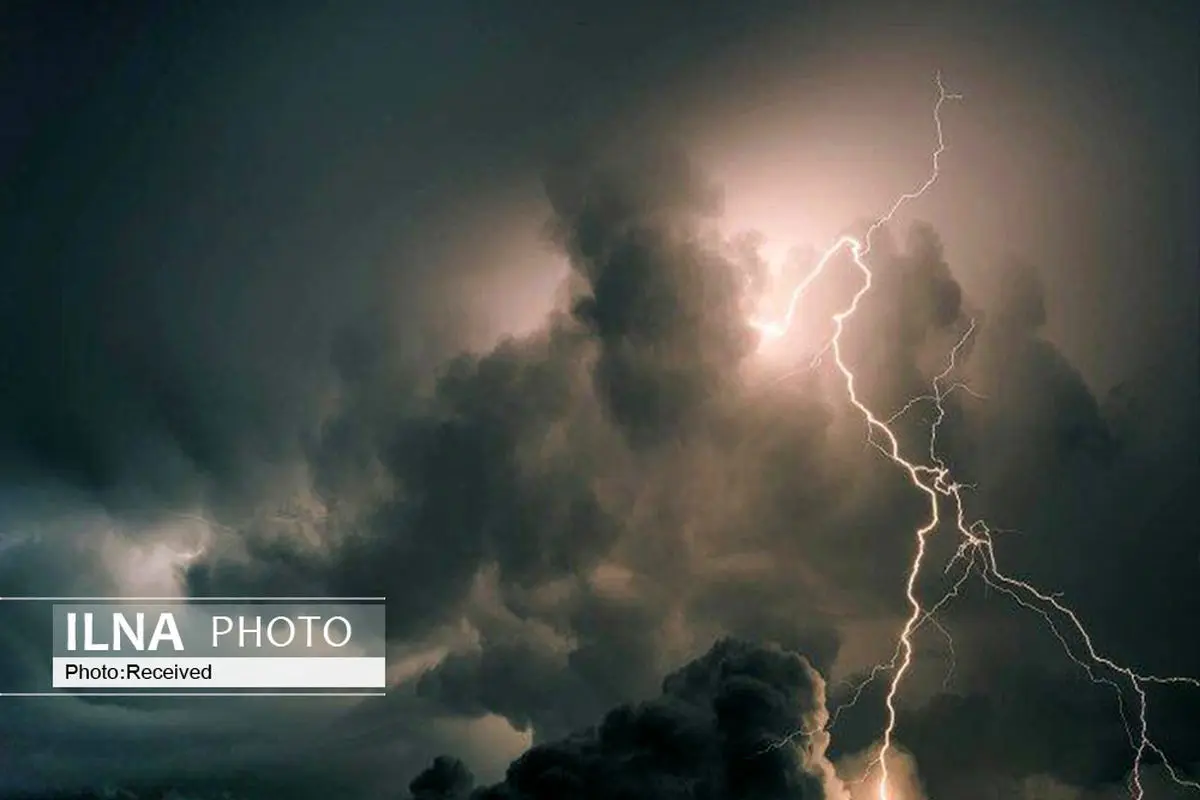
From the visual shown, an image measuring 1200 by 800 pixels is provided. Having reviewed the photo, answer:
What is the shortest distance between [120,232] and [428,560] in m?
2.14

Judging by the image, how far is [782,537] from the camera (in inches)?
222

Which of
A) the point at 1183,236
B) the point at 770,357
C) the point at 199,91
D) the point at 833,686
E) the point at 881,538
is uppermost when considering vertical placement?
the point at 199,91

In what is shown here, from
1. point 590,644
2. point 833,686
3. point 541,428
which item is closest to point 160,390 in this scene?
point 541,428

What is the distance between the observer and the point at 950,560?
5.62 metres

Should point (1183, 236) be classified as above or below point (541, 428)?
above

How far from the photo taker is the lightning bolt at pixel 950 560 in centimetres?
551

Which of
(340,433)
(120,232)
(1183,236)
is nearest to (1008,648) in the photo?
(1183,236)

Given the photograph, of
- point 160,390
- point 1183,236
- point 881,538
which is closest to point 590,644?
point 881,538

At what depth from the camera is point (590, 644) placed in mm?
5598

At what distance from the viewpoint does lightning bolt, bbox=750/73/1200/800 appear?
551 cm

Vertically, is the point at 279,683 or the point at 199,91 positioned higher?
the point at 199,91

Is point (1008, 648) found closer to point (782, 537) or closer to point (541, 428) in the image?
point (782, 537)

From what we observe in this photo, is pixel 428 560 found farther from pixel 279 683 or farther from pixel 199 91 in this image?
pixel 199 91

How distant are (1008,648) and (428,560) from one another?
2.66 meters
